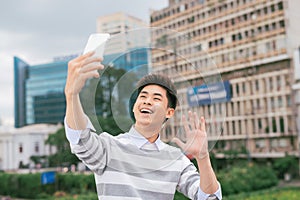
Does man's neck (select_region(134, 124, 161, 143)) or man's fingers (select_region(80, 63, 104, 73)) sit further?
man's neck (select_region(134, 124, 161, 143))

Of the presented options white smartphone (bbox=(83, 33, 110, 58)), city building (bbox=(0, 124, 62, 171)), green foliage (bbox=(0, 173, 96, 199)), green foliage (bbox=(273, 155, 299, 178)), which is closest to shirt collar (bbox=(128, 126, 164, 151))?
white smartphone (bbox=(83, 33, 110, 58))

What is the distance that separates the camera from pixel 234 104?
20469 millimetres

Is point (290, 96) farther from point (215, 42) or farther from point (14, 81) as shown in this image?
point (14, 81)

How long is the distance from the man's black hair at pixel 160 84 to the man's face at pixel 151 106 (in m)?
0.01

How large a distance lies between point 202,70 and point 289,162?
16.8 meters

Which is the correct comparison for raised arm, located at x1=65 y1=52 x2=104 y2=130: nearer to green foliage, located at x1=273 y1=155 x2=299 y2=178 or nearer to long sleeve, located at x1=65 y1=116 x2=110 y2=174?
long sleeve, located at x1=65 y1=116 x2=110 y2=174

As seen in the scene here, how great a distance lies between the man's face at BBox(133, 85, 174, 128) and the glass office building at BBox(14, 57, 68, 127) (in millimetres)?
42863

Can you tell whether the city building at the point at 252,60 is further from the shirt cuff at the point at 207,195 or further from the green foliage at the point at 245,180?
the shirt cuff at the point at 207,195

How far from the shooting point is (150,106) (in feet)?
4.25

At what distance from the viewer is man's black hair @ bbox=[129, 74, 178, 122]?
131cm

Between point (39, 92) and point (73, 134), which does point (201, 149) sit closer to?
point (73, 134)

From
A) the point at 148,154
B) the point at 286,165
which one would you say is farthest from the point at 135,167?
the point at 286,165

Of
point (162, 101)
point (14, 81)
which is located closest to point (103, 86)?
point (162, 101)

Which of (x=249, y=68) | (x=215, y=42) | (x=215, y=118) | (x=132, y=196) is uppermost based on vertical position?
(x=215, y=42)
